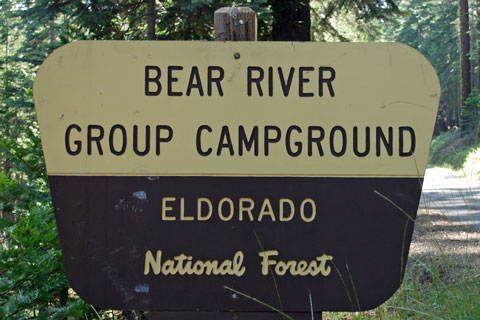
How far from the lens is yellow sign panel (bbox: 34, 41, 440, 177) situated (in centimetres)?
181

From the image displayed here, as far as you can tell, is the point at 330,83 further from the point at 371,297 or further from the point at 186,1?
the point at 186,1

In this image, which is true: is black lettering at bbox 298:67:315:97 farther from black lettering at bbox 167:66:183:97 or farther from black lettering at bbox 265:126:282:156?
black lettering at bbox 167:66:183:97

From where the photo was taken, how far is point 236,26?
2.05 meters

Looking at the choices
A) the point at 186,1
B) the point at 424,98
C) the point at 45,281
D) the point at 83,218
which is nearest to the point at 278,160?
the point at 424,98

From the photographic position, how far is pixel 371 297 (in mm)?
1822

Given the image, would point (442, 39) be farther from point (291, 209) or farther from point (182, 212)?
point (182, 212)

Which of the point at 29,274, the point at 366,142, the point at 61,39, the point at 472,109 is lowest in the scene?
the point at 472,109

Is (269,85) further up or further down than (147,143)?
further up

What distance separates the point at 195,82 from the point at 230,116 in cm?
17

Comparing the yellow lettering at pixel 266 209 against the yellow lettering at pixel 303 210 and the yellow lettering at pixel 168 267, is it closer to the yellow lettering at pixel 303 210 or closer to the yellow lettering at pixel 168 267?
the yellow lettering at pixel 303 210

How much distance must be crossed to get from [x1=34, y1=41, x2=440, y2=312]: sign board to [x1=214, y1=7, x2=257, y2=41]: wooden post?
30cm

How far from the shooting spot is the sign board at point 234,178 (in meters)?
Result: 1.80

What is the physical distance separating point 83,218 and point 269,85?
31.5 inches

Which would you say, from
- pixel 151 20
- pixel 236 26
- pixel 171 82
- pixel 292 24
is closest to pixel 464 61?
pixel 292 24
